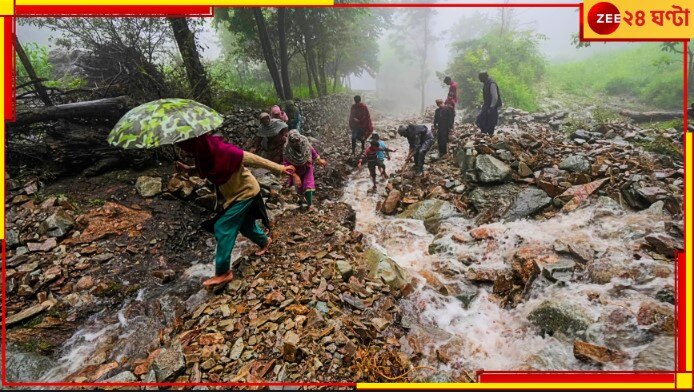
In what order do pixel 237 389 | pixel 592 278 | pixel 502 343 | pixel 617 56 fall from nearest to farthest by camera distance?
pixel 237 389 < pixel 502 343 < pixel 592 278 < pixel 617 56

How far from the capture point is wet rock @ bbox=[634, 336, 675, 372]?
6.68 ft

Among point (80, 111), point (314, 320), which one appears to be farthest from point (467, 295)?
point (80, 111)

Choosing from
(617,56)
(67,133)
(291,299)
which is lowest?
(291,299)

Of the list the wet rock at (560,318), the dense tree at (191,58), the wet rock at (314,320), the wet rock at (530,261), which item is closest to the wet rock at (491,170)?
the wet rock at (530,261)

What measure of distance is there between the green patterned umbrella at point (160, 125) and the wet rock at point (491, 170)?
5.07 meters

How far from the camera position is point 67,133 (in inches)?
192

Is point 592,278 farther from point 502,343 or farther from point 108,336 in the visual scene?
point 108,336

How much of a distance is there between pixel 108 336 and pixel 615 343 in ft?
15.2

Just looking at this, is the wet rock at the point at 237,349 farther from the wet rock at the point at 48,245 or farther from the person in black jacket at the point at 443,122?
the person in black jacket at the point at 443,122

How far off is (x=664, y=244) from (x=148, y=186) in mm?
→ 6936

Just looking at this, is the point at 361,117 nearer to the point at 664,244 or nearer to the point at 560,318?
the point at 664,244

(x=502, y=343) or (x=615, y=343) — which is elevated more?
(x=615, y=343)

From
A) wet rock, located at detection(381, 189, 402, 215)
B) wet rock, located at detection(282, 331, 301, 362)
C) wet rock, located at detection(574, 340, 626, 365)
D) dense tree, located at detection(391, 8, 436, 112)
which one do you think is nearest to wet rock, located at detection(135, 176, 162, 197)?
wet rock, located at detection(282, 331, 301, 362)

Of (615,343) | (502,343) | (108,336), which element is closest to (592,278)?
(615,343)
